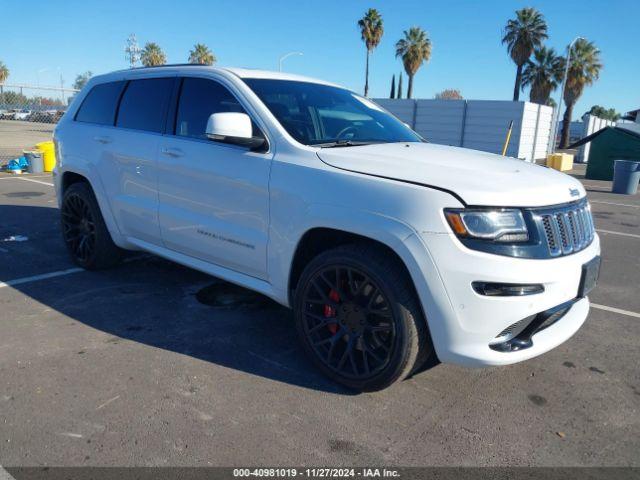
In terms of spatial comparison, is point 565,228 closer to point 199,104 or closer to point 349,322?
point 349,322

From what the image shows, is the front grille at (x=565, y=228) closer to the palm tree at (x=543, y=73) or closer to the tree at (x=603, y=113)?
the palm tree at (x=543, y=73)

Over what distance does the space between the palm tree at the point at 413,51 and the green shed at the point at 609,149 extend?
29.6m

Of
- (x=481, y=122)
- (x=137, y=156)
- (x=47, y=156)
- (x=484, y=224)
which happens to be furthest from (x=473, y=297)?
(x=481, y=122)

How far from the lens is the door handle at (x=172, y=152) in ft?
12.7

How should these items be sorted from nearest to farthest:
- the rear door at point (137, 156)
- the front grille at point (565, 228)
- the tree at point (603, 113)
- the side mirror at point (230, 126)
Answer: the front grille at point (565, 228) < the side mirror at point (230, 126) < the rear door at point (137, 156) < the tree at point (603, 113)

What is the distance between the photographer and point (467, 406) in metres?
3.00

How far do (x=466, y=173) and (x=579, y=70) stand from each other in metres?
43.5

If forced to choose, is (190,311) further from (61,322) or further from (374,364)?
(374,364)

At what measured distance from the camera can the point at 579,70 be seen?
40.0m

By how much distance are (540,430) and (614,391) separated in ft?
2.56

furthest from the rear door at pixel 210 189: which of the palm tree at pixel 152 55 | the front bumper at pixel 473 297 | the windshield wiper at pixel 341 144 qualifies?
the palm tree at pixel 152 55

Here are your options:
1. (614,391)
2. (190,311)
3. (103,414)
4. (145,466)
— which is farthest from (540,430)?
(190,311)

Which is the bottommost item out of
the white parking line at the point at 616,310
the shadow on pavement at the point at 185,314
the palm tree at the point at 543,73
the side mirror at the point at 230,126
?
the shadow on pavement at the point at 185,314

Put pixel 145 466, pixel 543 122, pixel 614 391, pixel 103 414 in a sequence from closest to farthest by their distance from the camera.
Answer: pixel 145 466 < pixel 103 414 < pixel 614 391 < pixel 543 122
